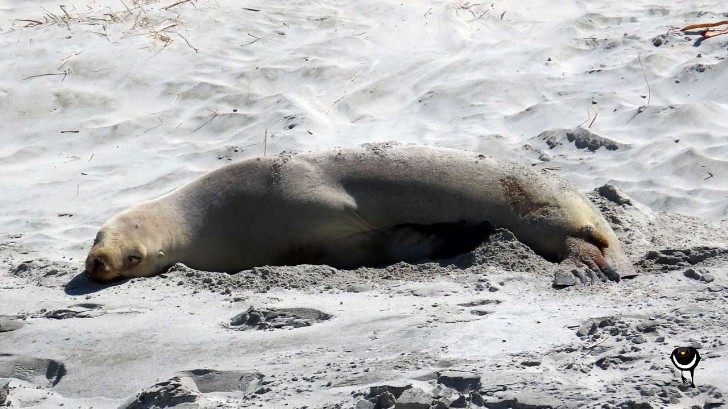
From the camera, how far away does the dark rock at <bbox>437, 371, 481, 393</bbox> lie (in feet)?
10.9

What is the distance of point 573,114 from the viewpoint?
295 inches

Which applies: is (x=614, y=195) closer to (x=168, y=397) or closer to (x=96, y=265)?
(x=96, y=265)

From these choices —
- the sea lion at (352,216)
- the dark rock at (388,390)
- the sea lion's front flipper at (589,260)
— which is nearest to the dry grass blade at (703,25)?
the sea lion at (352,216)

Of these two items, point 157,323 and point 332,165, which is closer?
point 157,323

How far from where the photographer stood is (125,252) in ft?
18.0

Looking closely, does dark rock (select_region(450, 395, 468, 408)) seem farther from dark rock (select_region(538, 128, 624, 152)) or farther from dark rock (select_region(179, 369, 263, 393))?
dark rock (select_region(538, 128, 624, 152))

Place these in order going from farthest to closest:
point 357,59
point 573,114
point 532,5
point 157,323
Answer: point 532,5, point 357,59, point 573,114, point 157,323

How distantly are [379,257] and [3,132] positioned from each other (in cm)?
389

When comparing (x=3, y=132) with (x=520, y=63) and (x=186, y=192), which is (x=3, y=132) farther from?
(x=520, y=63)

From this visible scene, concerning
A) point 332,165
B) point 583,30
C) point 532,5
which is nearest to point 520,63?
point 583,30

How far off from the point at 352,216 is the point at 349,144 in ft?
6.38

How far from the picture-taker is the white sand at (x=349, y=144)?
148 inches

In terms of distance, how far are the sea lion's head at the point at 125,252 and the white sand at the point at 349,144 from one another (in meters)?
0.15

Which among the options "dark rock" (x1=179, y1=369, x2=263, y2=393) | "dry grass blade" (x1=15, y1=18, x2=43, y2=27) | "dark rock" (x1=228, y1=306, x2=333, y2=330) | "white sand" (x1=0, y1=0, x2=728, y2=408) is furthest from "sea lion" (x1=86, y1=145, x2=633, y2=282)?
"dry grass blade" (x1=15, y1=18, x2=43, y2=27)
